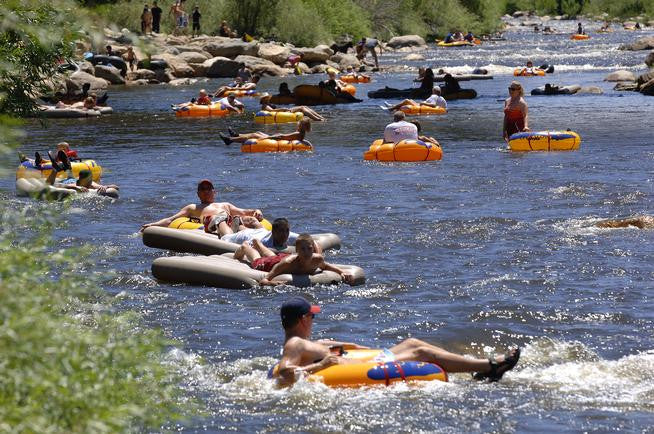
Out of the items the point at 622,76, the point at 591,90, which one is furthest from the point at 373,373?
the point at 622,76

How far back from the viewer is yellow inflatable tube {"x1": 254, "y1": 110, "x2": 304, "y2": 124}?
29.1 m

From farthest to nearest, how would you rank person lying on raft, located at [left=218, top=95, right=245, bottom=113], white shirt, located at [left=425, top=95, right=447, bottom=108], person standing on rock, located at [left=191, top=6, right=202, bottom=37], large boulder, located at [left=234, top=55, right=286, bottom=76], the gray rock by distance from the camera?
person standing on rock, located at [left=191, top=6, right=202, bottom=37] → large boulder, located at [left=234, top=55, right=286, bottom=76] → the gray rock → person lying on raft, located at [left=218, top=95, right=245, bottom=113] → white shirt, located at [left=425, top=95, right=447, bottom=108]

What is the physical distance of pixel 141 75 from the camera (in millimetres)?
44156

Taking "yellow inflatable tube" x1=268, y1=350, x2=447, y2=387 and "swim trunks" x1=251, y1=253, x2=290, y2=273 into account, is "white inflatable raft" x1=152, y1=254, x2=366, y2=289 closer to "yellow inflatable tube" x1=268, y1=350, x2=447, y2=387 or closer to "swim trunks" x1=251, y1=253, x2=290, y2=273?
"swim trunks" x1=251, y1=253, x2=290, y2=273

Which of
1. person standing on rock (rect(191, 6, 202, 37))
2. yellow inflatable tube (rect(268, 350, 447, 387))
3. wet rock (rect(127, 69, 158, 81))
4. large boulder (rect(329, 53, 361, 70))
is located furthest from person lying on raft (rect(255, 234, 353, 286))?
person standing on rock (rect(191, 6, 202, 37))

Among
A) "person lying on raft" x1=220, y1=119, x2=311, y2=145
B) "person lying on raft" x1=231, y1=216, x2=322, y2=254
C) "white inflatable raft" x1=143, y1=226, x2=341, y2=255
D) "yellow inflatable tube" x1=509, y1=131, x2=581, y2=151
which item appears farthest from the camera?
"person lying on raft" x1=220, y1=119, x2=311, y2=145

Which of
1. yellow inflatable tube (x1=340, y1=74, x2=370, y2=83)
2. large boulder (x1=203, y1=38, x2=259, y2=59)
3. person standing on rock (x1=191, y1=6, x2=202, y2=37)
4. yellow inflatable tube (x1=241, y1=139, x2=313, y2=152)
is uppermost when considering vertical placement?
person standing on rock (x1=191, y1=6, x2=202, y2=37)

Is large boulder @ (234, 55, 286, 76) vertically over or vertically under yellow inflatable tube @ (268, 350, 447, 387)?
under

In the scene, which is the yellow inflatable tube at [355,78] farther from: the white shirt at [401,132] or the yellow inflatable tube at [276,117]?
the white shirt at [401,132]

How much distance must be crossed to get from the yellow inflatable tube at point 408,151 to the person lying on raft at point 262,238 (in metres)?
8.41

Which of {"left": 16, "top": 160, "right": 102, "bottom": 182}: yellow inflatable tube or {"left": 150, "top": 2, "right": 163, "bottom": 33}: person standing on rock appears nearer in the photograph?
{"left": 16, "top": 160, "right": 102, "bottom": 182}: yellow inflatable tube

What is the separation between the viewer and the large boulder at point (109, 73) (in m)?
42.3

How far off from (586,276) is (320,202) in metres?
6.07

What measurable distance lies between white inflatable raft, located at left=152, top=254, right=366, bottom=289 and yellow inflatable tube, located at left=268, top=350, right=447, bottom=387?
322 centimetres
